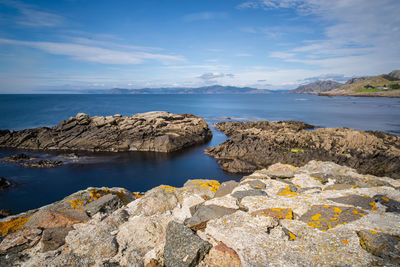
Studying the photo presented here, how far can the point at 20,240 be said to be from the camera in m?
7.42

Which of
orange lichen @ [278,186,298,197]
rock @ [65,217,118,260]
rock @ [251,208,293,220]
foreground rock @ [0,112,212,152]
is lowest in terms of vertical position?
foreground rock @ [0,112,212,152]

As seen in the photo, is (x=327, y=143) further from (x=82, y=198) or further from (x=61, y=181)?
(x=61, y=181)

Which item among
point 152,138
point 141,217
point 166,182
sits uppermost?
point 141,217

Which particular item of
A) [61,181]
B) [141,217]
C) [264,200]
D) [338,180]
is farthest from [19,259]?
[61,181]

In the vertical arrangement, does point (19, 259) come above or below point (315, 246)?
below

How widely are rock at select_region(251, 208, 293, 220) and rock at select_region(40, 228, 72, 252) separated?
6749mm

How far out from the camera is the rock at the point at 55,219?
8.27 m

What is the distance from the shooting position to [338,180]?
467 inches

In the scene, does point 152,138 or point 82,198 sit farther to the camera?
point 152,138

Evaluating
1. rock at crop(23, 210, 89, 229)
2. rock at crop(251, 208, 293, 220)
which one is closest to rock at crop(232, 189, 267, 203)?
rock at crop(251, 208, 293, 220)

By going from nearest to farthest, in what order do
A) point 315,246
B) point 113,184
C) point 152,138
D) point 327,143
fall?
point 315,246 < point 113,184 < point 327,143 < point 152,138

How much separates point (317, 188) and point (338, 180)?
6.46ft

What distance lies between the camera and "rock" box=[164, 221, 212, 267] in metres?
6.04

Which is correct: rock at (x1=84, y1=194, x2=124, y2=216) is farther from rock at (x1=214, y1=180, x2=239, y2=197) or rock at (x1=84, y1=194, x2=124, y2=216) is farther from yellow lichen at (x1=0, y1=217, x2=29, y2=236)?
rock at (x1=214, y1=180, x2=239, y2=197)
